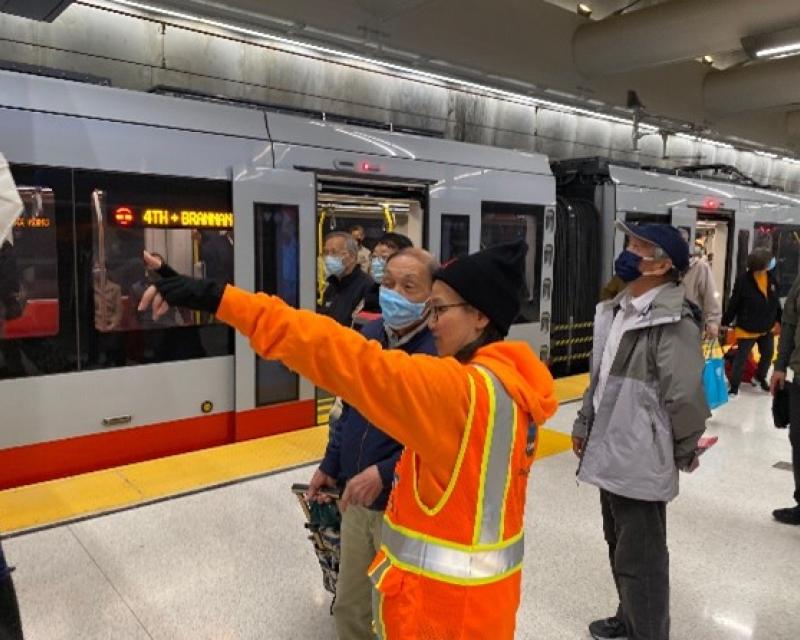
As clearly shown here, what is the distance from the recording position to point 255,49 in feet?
24.3

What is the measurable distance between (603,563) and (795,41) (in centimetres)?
766

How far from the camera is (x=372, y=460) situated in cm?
204

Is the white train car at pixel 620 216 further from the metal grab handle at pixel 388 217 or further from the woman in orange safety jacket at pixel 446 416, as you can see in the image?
the woman in orange safety jacket at pixel 446 416

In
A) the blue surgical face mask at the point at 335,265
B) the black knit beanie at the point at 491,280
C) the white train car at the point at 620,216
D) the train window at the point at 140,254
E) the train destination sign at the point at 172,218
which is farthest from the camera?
the white train car at the point at 620,216

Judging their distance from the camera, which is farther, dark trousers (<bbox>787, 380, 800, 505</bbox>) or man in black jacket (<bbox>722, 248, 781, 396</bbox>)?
man in black jacket (<bbox>722, 248, 781, 396</bbox>)

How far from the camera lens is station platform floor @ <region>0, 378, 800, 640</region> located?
8.75 feet

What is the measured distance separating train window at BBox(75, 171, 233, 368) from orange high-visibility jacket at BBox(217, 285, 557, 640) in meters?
2.87

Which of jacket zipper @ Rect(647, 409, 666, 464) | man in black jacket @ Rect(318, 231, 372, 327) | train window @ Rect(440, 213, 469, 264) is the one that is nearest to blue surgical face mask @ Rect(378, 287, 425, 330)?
jacket zipper @ Rect(647, 409, 666, 464)

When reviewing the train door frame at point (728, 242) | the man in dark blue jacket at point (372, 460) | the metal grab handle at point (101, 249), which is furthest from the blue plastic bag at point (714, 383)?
the train door frame at point (728, 242)

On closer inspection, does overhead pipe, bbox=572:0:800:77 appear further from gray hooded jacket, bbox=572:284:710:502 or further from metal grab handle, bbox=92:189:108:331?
metal grab handle, bbox=92:189:108:331

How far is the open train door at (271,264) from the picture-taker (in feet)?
14.7

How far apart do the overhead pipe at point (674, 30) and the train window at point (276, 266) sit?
18.6 ft

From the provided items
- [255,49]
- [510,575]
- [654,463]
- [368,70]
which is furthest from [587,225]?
A: [510,575]

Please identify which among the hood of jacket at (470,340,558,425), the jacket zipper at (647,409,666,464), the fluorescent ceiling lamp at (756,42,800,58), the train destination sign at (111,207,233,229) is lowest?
the jacket zipper at (647,409,666,464)
